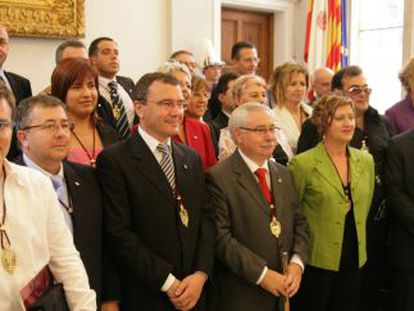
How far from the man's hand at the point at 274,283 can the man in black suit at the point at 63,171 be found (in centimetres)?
73

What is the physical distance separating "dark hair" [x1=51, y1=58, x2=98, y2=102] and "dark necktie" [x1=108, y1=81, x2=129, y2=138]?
0.62 meters

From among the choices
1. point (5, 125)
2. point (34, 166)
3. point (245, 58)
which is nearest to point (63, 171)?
point (34, 166)

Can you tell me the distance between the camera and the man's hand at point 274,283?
237 cm

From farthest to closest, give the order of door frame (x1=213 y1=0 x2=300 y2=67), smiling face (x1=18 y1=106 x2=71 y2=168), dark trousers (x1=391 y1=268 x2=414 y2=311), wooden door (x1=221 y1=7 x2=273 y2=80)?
door frame (x1=213 y1=0 x2=300 y2=67), wooden door (x1=221 y1=7 x2=273 y2=80), dark trousers (x1=391 y1=268 x2=414 y2=311), smiling face (x1=18 y1=106 x2=71 y2=168)

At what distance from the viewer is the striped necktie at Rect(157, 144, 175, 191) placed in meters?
2.25

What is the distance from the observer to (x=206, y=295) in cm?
242

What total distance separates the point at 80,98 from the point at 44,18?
230cm

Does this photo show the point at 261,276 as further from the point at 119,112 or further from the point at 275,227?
the point at 119,112

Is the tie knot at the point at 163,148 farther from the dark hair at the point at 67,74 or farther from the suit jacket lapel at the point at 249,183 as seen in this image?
the dark hair at the point at 67,74

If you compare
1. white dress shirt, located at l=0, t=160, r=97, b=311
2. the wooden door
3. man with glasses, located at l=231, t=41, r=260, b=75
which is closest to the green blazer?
white dress shirt, located at l=0, t=160, r=97, b=311

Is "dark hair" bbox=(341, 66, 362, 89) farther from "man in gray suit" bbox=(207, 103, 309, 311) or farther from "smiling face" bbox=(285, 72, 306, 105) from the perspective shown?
"man in gray suit" bbox=(207, 103, 309, 311)

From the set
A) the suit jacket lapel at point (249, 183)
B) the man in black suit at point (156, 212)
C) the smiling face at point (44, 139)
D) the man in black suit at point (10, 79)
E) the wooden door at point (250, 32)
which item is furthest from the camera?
the wooden door at point (250, 32)

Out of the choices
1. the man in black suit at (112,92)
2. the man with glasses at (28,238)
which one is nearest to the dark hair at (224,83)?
the man in black suit at (112,92)

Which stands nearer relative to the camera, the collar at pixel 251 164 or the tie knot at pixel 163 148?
the tie knot at pixel 163 148
